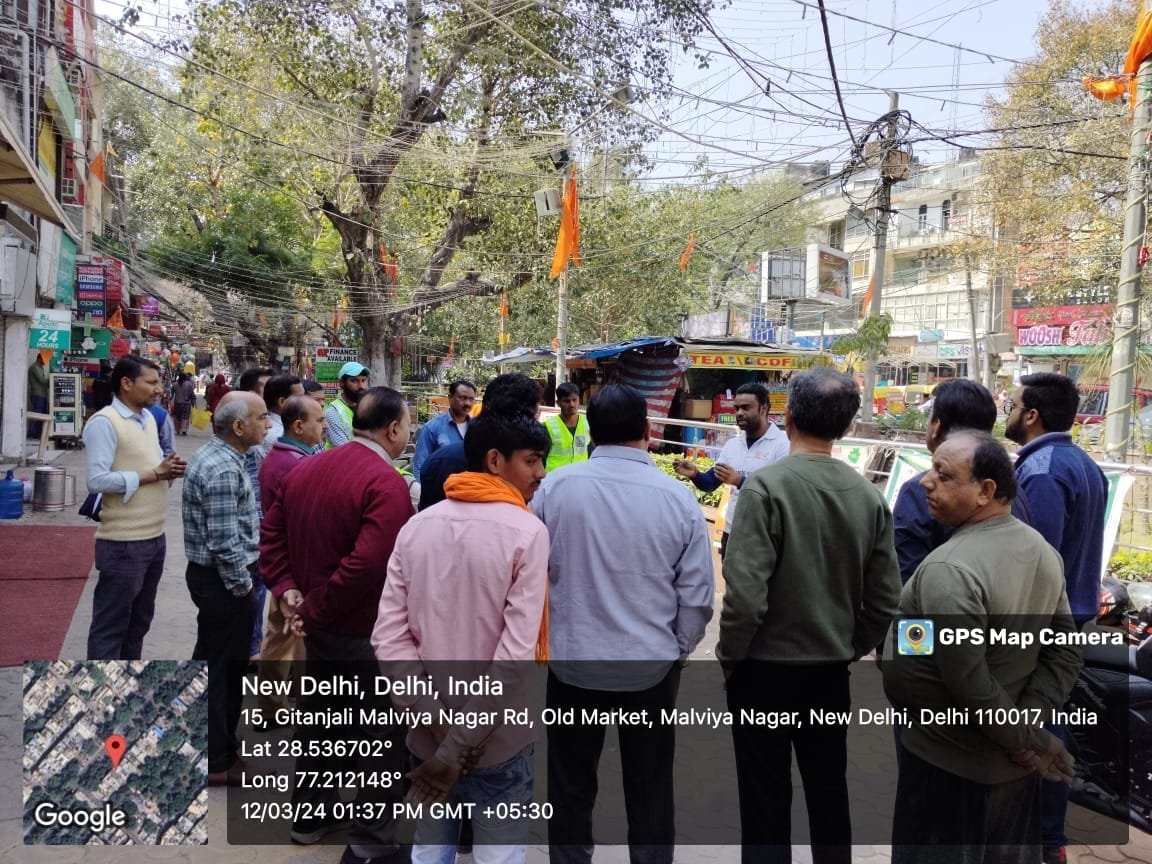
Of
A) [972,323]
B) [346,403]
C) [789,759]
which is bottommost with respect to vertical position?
[789,759]

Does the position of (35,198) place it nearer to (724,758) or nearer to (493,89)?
(724,758)

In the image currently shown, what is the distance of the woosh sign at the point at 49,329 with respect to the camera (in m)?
14.0

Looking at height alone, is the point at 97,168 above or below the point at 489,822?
above

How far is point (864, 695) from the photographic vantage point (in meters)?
5.11

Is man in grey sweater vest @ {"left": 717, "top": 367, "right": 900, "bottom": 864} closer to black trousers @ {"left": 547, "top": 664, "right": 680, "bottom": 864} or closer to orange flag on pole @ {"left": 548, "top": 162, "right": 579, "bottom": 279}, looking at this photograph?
black trousers @ {"left": 547, "top": 664, "right": 680, "bottom": 864}

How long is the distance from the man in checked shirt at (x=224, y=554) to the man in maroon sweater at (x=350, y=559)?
43 cm

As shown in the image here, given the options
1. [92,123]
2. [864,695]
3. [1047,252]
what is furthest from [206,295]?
[864,695]

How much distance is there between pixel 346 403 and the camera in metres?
6.61

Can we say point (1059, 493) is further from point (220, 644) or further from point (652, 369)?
point (652, 369)

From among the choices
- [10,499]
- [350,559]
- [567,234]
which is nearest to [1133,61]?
[350,559]

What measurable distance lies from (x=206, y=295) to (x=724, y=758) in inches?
964

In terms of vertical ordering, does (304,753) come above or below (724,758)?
above

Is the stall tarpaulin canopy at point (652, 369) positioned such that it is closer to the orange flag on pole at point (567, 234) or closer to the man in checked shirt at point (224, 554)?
the orange flag on pole at point (567, 234)

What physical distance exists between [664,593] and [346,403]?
4354 millimetres
